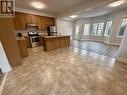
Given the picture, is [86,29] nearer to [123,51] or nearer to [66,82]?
[123,51]

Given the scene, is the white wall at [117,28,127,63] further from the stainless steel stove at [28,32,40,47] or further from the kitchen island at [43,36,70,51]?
the stainless steel stove at [28,32,40,47]

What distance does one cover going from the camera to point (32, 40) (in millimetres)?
5391

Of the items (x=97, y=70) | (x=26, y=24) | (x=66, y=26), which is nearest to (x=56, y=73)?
(x=97, y=70)

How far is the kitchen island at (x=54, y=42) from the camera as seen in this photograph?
4391 mm

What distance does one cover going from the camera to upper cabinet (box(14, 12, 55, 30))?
190 inches

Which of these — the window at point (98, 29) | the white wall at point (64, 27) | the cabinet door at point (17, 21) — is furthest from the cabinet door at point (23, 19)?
the window at point (98, 29)

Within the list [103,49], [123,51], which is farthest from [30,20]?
[123,51]

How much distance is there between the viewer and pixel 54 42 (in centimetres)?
479

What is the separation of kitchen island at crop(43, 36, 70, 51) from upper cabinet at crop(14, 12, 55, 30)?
212cm

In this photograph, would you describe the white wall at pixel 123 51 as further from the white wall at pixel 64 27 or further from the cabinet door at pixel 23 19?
the cabinet door at pixel 23 19

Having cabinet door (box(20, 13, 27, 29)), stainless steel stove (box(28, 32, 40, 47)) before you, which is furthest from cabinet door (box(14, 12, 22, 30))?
stainless steel stove (box(28, 32, 40, 47))

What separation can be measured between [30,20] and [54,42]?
2.56 metres

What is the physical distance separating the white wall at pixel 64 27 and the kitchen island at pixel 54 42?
2632 millimetres

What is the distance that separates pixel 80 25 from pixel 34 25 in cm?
573
